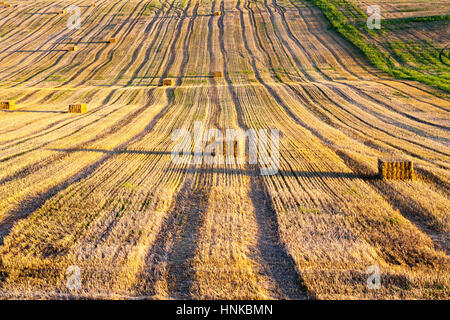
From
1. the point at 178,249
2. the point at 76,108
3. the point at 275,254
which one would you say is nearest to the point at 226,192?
the point at 178,249

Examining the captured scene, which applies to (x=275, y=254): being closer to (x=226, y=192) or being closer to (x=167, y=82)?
(x=226, y=192)

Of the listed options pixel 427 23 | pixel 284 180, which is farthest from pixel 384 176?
pixel 427 23

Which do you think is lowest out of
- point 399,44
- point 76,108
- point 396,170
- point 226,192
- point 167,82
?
point 226,192

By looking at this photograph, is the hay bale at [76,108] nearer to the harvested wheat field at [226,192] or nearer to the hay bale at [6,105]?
the harvested wheat field at [226,192]

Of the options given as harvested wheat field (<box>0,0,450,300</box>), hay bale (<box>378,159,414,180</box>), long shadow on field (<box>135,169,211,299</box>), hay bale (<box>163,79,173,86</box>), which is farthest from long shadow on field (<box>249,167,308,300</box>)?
hay bale (<box>163,79,173,86</box>)

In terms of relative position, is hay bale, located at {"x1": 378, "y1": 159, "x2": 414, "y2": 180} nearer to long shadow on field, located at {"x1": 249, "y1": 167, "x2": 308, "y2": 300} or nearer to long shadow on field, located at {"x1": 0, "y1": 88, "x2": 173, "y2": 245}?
long shadow on field, located at {"x1": 249, "y1": 167, "x2": 308, "y2": 300}
